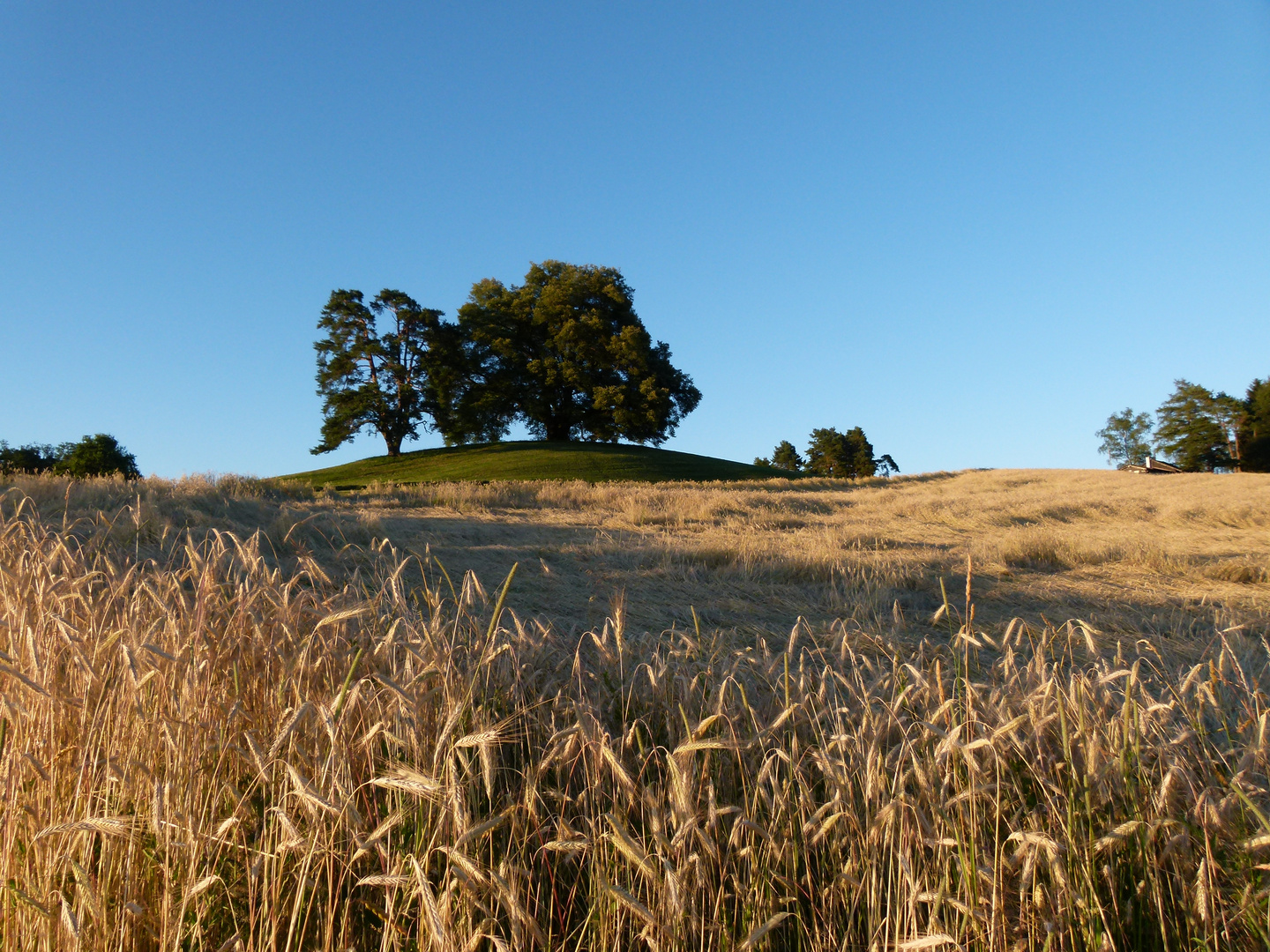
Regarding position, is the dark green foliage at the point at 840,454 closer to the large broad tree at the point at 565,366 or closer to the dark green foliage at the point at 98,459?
the large broad tree at the point at 565,366

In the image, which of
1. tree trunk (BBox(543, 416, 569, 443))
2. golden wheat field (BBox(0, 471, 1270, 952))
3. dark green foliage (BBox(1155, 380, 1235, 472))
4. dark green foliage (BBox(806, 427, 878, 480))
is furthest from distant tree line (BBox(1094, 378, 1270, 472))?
golden wheat field (BBox(0, 471, 1270, 952))

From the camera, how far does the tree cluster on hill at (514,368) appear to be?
37.6 meters

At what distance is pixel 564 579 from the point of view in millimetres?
5723

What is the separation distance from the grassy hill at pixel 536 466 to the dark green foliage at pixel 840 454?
96.6 feet

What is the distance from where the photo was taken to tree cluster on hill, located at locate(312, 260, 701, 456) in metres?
37.6

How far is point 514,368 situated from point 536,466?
13.6 meters

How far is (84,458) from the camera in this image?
66.0 feet

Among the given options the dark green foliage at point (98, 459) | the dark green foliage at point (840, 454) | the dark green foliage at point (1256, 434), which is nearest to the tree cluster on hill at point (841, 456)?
the dark green foliage at point (840, 454)

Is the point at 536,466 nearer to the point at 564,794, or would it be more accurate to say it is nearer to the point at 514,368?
the point at 514,368

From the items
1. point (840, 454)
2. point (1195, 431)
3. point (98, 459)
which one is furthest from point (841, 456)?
point (98, 459)

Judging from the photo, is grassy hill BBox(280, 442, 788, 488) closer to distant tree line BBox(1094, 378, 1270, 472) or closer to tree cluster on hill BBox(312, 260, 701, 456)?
tree cluster on hill BBox(312, 260, 701, 456)

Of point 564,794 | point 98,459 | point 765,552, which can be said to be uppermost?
point 98,459

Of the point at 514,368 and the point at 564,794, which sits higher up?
the point at 514,368

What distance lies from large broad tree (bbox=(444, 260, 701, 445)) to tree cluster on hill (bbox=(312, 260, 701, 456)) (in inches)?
2.4
